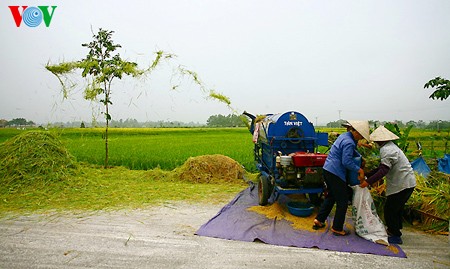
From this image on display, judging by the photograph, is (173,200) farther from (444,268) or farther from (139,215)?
(444,268)

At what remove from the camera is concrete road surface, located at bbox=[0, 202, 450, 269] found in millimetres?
3383

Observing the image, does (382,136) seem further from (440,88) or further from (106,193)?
(106,193)

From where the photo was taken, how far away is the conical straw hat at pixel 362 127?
4.17m

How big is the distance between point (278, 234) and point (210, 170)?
449 centimetres

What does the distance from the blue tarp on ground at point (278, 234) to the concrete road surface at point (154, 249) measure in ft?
0.46

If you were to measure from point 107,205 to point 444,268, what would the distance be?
223 inches

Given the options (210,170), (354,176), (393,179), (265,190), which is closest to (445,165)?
(393,179)

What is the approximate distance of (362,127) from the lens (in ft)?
13.8

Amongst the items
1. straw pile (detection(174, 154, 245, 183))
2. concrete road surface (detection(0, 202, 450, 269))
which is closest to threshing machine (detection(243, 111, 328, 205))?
concrete road surface (detection(0, 202, 450, 269))

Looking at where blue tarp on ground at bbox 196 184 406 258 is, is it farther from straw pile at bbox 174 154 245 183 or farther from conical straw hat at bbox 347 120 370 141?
straw pile at bbox 174 154 245 183

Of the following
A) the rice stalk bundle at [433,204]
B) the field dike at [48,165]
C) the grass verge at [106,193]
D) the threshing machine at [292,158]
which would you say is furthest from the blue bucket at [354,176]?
the field dike at [48,165]

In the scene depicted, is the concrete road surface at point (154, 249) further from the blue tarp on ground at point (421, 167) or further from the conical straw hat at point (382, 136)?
the blue tarp on ground at point (421, 167)

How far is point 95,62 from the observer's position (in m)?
9.42

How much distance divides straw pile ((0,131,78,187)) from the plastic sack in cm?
707
